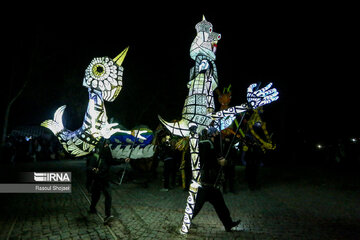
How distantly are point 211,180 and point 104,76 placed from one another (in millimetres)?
6346

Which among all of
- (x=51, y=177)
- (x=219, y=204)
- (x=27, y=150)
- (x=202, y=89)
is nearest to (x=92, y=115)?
(x=202, y=89)

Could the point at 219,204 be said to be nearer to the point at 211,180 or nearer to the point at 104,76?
the point at 211,180

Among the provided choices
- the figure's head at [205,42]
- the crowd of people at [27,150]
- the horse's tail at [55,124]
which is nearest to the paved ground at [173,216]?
the horse's tail at [55,124]

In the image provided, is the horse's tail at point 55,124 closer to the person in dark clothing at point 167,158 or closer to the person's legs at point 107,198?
the person in dark clothing at point 167,158

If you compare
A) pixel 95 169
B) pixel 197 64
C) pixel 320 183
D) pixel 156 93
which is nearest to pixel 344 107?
pixel 320 183

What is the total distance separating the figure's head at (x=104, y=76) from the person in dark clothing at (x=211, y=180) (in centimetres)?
564

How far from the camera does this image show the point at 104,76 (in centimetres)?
966

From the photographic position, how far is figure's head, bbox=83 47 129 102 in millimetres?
9586

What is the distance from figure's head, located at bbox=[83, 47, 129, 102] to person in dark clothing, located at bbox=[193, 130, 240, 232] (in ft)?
18.5

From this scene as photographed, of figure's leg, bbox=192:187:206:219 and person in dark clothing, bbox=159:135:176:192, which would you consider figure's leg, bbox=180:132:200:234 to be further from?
person in dark clothing, bbox=159:135:176:192

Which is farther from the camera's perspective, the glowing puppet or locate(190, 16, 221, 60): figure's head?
the glowing puppet

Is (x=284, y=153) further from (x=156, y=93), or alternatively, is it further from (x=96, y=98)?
(x=96, y=98)

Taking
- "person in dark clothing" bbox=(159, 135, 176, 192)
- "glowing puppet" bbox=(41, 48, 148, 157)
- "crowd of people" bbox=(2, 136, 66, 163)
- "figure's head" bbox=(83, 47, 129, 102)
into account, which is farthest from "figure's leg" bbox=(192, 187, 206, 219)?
"crowd of people" bbox=(2, 136, 66, 163)

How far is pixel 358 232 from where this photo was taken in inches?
214
